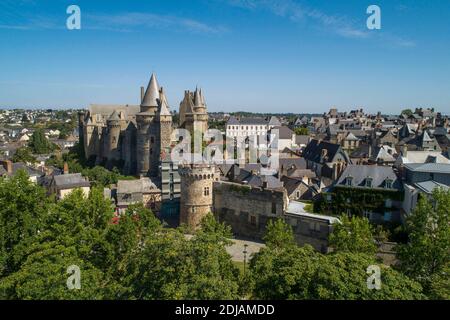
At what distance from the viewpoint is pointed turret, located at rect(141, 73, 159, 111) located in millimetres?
53625

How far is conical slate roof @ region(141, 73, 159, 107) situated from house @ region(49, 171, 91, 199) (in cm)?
1433

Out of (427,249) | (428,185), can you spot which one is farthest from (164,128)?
(427,249)

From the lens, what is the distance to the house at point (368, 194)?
3550 cm

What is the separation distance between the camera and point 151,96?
5441 cm

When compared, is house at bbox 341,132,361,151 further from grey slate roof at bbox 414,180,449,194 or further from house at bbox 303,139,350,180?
grey slate roof at bbox 414,180,449,194

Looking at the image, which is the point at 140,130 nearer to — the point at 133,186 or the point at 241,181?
the point at 133,186

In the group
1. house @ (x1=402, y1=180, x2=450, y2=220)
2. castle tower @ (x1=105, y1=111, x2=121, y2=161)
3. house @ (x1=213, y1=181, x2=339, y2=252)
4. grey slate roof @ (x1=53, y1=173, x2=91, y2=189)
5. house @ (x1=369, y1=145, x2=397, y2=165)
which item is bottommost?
house @ (x1=213, y1=181, x2=339, y2=252)

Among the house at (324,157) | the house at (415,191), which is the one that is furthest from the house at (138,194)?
the house at (415,191)

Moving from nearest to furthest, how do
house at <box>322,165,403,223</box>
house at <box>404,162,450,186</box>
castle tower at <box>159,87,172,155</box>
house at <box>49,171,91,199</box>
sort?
house at <box>404,162,450,186</box>, house at <box>322,165,403,223</box>, house at <box>49,171,91,199</box>, castle tower at <box>159,87,172,155</box>

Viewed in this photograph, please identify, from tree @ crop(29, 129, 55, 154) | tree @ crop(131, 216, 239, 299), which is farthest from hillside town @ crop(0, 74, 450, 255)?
tree @ crop(29, 129, 55, 154)

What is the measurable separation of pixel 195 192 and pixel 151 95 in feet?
72.0

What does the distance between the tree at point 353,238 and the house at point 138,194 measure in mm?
26434
